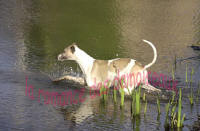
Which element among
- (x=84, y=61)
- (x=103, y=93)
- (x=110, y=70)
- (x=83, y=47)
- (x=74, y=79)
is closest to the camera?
(x=103, y=93)

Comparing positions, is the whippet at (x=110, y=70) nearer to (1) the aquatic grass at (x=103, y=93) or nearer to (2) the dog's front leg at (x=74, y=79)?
(1) the aquatic grass at (x=103, y=93)

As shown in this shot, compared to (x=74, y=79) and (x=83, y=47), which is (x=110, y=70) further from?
(x=83, y=47)

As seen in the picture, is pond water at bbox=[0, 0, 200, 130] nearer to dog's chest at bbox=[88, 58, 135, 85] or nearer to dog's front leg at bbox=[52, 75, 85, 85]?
dog's front leg at bbox=[52, 75, 85, 85]

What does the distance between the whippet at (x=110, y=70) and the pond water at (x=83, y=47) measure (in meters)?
0.47

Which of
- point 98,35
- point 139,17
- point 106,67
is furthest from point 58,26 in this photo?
→ point 106,67

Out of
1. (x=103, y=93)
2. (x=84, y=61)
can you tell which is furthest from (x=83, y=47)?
(x=103, y=93)

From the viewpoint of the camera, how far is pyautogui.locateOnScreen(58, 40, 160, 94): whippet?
10.8 meters

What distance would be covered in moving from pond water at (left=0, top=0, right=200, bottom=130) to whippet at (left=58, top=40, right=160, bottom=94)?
1.53 ft

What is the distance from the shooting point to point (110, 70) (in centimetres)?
1110

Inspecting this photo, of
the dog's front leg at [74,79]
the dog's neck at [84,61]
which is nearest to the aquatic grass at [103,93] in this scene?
the dog's neck at [84,61]

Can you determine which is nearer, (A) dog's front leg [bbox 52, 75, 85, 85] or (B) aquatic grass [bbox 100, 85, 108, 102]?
(B) aquatic grass [bbox 100, 85, 108, 102]

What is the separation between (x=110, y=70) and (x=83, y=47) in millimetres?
6311

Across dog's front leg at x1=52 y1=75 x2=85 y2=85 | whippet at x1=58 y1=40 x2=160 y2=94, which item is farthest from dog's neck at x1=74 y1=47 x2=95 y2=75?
dog's front leg at x1=52 y1=75 x2=85 y2=85

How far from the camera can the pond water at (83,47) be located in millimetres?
9656
